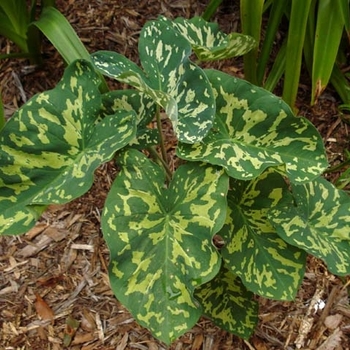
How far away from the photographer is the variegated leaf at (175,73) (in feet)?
3.84

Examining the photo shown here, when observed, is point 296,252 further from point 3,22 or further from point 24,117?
point 3,22

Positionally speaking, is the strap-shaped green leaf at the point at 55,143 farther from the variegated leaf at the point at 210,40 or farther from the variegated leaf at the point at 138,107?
the variegated leaf at the point at 210,40

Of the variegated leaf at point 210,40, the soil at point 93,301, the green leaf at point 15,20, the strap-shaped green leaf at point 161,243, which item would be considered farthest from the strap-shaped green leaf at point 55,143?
the green leaf at point 15,20

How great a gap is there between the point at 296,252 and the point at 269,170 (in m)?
0.17

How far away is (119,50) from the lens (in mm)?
1888

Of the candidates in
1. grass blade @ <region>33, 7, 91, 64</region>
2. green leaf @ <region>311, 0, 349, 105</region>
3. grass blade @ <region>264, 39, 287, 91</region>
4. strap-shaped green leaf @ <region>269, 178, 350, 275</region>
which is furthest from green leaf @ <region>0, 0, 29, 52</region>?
strap-shaped green leaf @ <region>269, 178, 350, 275</region>

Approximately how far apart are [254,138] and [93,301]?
60cm

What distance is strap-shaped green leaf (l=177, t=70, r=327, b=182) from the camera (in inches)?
46.3

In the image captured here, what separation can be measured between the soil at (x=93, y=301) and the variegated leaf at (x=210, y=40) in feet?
1.61

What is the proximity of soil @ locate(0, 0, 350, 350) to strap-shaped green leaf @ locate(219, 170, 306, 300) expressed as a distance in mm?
309

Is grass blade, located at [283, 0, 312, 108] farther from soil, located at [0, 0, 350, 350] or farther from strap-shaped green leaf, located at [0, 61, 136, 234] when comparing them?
strap-shaped green leaf, located at [0, 61, 136, 234]

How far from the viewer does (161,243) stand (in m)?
1.18

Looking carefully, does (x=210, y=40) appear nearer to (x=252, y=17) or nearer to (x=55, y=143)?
(x=252, y=17)


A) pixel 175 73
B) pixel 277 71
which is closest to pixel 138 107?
pixel 175 73
